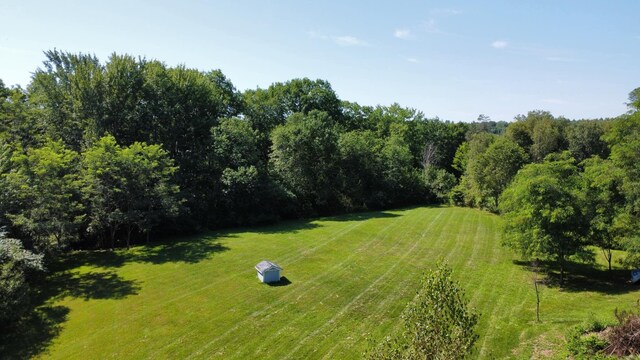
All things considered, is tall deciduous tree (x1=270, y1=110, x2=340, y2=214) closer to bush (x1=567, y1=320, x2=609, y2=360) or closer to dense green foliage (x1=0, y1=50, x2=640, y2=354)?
dense green foliage (x1=0, y1=50, x2=640, y2=354)

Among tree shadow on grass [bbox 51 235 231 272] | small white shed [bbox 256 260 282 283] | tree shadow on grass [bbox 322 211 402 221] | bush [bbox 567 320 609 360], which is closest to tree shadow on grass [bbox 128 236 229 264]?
tree shadow on grass [bbox 51 235 231 272]

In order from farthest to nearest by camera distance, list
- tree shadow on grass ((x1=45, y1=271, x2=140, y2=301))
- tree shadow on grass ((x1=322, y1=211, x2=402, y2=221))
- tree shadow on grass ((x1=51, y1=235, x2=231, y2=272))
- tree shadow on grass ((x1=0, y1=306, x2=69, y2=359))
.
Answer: tree shadow on grass ((x1=322, y1=211, x2=402, y2=221)) < tree shadow on grass ((x1=51, y1=235, x2=231, y2=272)) < tree shadow on grass ((x1=45, y1=271, x2=140, y2=301)) < tree shadow on grass ((x1=0, y1=306, x2=69, y2=359))

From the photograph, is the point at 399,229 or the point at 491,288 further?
the point at 399,229

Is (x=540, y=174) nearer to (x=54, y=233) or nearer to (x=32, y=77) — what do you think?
(x=54, y=233)

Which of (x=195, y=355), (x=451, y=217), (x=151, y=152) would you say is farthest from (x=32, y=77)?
(x=451, y=217)

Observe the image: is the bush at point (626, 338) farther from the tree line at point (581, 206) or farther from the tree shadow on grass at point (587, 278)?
the tree shadow on grass at point (587, 278)

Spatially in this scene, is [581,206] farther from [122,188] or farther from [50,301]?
[122,188]
